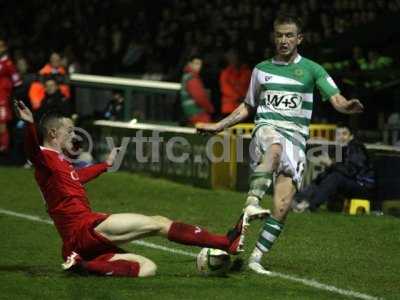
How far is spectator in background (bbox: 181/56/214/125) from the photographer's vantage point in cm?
1856

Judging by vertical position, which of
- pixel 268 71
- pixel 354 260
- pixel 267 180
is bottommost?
pixel 354 260

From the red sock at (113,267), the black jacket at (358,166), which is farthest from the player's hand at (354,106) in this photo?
the black jacket at (358,166)

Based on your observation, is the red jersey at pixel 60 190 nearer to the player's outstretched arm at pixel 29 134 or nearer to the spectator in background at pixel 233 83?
the player's outstretched arm at pixel 29 134

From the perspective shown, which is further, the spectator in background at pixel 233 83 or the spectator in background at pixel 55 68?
the spectator in background at pixel 55 68

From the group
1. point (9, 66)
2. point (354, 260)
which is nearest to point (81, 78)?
point (9, 66)

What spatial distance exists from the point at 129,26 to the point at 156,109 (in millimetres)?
7493

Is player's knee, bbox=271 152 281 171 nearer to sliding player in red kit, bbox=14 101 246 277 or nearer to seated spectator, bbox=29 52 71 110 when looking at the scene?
sliding player in red kit, bbox=14 101 246 277

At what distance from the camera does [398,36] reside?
66.6ft

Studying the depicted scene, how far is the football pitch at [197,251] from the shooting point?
30.0 ft

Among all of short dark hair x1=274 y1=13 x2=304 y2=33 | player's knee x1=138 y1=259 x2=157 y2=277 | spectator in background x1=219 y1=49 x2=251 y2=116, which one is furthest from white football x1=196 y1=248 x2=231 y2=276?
spectator in background x1=219 y1=49 x2=251 y2=116

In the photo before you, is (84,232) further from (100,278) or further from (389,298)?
(389,298)

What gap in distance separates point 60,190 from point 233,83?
32.9ft

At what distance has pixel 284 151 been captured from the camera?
32.8 ft

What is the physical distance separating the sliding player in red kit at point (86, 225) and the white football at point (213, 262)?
0.09 m
